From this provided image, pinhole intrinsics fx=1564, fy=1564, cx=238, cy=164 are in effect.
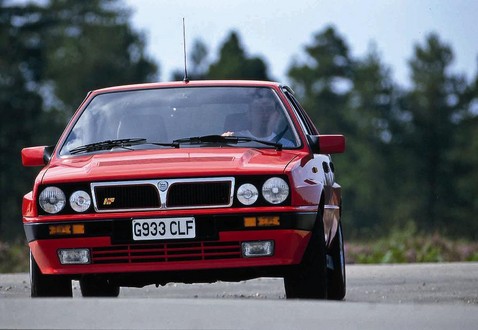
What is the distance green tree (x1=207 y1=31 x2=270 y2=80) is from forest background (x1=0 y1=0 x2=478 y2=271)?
7 centimetres

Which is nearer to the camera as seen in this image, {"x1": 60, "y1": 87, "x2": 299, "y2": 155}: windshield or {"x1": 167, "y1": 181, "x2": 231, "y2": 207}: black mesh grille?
{"x1": 167, "y1": 181, "x2": 231, "y2": 207}: black mesh grille

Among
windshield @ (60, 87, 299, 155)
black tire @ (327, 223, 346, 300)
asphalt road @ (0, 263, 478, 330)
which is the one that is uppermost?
windshield @ (60, 87, 299, 155)

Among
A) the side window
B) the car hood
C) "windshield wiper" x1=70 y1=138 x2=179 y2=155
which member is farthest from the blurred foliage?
the car hood

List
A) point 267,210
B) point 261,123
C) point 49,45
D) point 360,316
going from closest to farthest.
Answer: point 360,316 < point 267,210 < point 261,123 < point 49,45

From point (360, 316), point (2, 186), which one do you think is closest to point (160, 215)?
point (360, 316)

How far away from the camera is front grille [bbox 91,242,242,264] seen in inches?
369

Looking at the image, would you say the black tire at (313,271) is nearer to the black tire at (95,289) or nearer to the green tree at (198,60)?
the black tire at (95,289)

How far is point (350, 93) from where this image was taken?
359 ft

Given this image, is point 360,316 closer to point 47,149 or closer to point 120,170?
point 120,170

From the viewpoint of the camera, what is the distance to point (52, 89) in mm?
95438

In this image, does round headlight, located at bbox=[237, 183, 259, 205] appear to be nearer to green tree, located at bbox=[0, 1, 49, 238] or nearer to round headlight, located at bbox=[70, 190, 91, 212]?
round headlight, located at bbox=[70, 190, 91, 212]

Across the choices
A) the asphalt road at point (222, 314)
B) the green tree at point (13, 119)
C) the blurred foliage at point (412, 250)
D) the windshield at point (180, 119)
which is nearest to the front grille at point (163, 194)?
the windshield at point (180, 119)

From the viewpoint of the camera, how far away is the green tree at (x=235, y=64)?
108 m

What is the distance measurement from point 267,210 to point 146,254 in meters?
0.78
